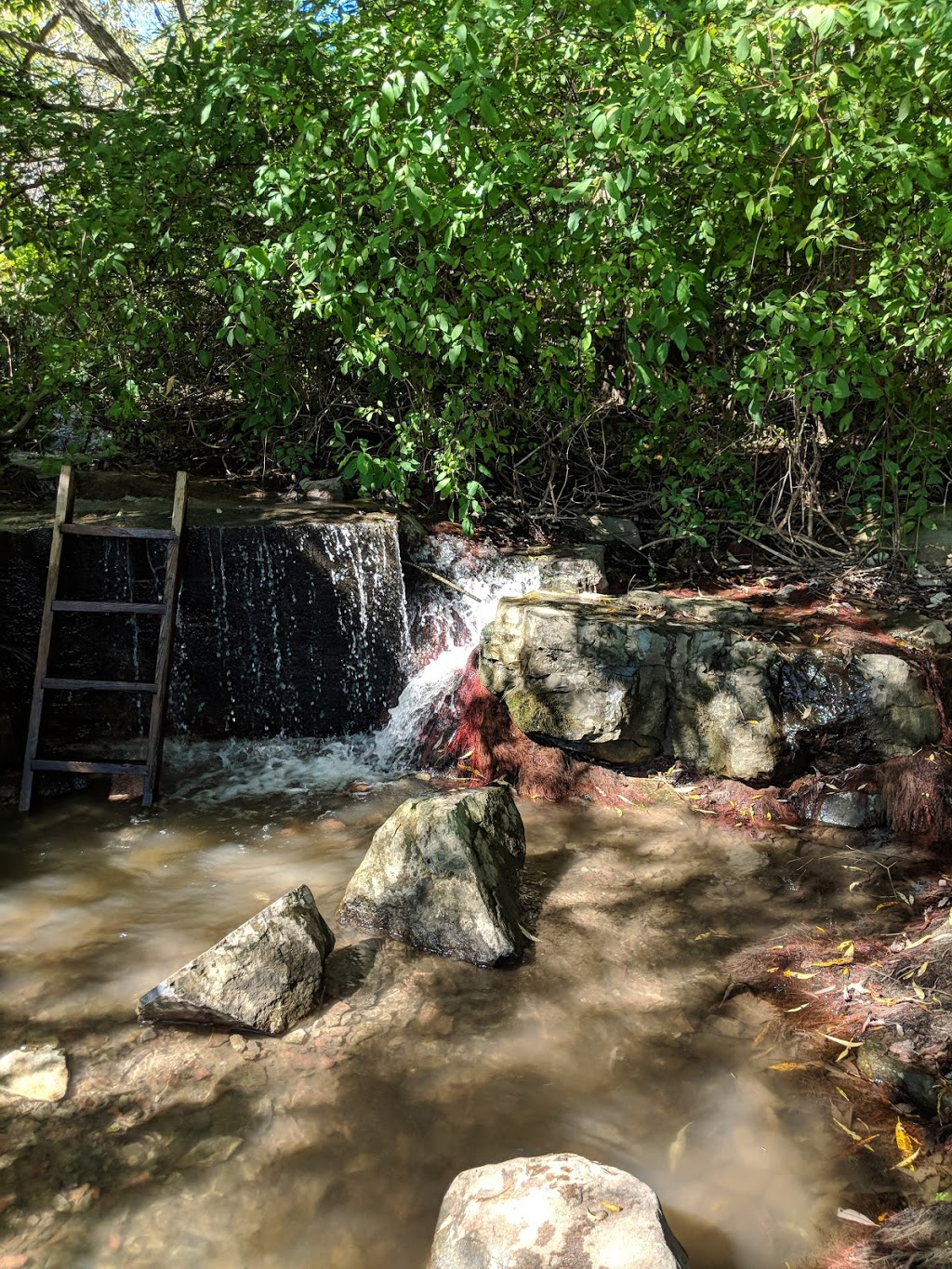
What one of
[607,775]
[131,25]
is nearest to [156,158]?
[607,775]

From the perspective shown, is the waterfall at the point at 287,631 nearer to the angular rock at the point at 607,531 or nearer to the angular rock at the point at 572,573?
the angular rock at the point at 572,573

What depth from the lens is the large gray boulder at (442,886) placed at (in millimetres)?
3879

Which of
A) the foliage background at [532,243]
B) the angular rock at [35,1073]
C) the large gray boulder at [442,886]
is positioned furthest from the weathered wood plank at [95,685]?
the angular rock at [35,1073]

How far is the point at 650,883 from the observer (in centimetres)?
456

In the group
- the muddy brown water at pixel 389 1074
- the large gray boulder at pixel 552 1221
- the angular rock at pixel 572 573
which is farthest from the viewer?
the angular rock at pixel 572 573

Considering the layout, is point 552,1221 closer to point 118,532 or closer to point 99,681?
point 99,681

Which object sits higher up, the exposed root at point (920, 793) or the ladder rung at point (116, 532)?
the ladder rung at point (116, 532)

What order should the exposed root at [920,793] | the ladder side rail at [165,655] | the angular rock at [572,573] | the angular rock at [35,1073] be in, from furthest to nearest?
the angular rock at [572,573] → the ladder side rail at [165,655] → the exposed root at [920,793] → the angular rock at [35,1073]

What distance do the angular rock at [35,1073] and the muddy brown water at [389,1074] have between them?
0.17 ft

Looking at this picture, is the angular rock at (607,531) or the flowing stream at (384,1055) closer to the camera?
the flowing stream at (384,1055)

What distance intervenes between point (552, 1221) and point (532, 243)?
204 inches

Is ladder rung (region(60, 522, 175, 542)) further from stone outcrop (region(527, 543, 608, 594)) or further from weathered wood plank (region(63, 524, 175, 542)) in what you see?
stone outcrop (region(527, 543, 608, 594))

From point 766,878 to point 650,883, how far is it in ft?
2.05

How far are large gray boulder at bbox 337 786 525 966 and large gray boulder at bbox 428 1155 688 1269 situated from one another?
138cm
